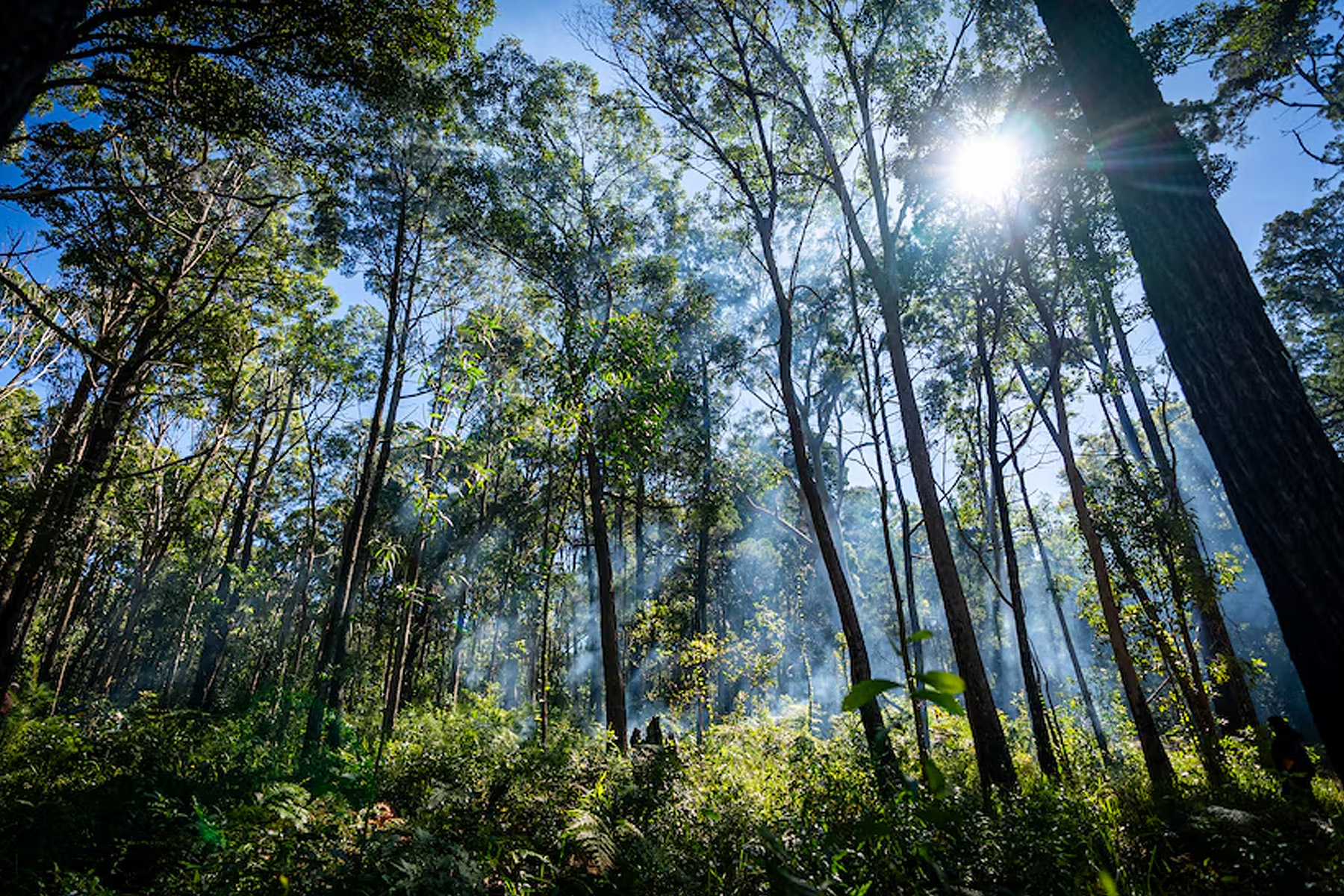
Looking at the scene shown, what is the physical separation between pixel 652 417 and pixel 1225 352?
398 centimetres

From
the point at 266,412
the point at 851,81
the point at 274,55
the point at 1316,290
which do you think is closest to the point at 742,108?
the point at 851,81

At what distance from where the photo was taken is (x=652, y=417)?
548 centimetres

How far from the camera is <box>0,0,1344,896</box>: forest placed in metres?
3.38

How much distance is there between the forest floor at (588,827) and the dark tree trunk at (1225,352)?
1.50 meters

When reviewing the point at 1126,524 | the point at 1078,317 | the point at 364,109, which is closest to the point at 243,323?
the point at 364,109

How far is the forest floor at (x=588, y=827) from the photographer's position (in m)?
3.49

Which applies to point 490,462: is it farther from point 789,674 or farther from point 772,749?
point 789,674

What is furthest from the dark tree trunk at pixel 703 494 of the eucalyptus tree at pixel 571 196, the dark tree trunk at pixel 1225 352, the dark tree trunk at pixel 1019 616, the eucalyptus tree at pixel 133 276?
the dark tree trunk at pixel 1225 352

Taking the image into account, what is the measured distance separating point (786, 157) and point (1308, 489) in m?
10.1

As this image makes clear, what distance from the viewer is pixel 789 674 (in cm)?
3353

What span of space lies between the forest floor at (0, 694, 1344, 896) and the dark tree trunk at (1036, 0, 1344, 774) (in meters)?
1.50

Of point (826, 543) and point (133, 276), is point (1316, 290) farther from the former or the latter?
point (133, 276)

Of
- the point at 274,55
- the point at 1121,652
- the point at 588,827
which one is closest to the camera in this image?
the point at 588,827

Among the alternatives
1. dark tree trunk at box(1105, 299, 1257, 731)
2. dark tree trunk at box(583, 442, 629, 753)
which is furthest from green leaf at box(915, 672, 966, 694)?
dark tree trunk at box(1105, 299, 1257, 731)
